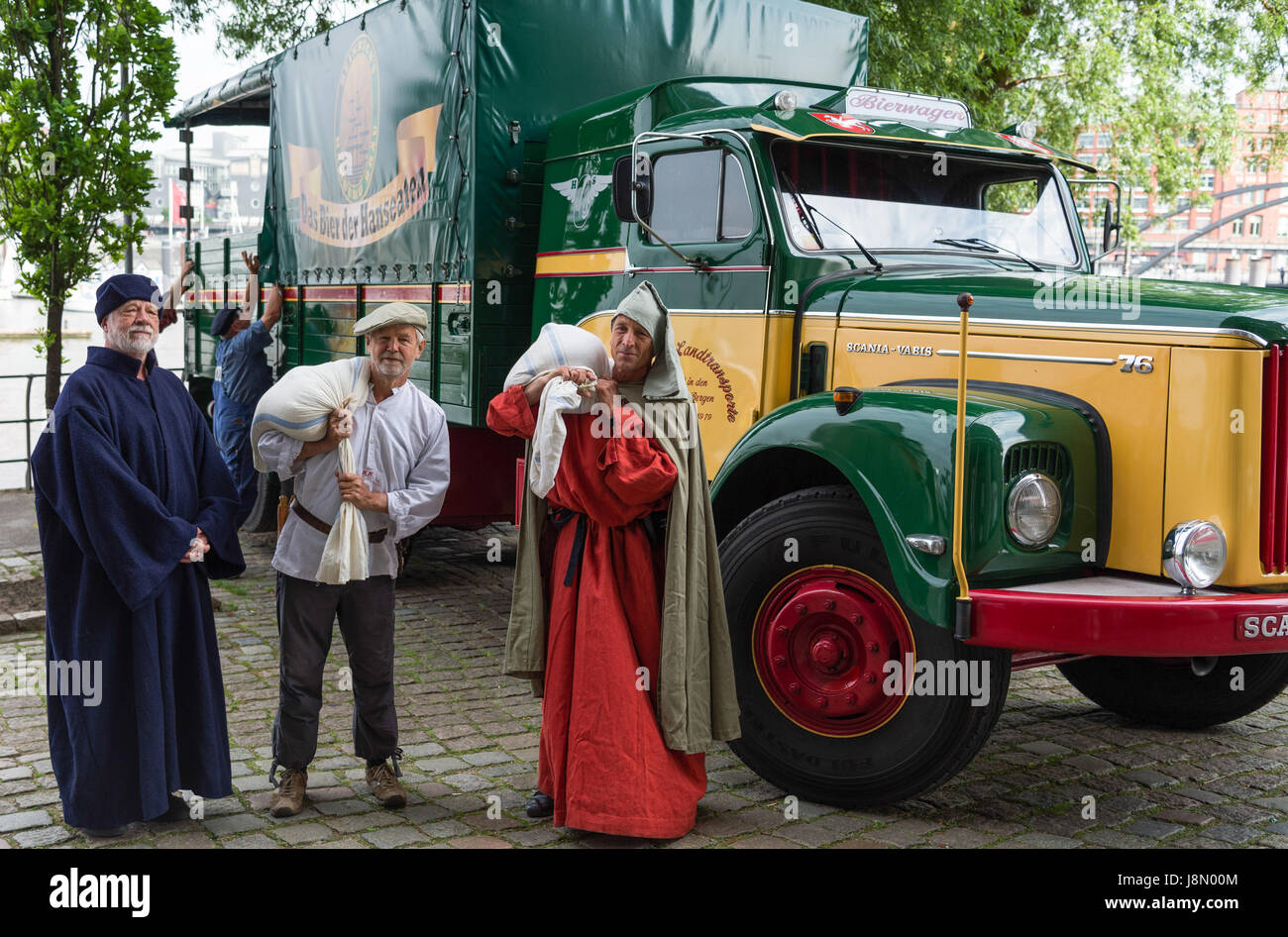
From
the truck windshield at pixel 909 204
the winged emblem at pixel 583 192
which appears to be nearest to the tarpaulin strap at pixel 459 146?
the winged emblem at pixel 583 192

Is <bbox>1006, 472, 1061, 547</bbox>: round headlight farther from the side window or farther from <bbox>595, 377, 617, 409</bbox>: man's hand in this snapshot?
the side window

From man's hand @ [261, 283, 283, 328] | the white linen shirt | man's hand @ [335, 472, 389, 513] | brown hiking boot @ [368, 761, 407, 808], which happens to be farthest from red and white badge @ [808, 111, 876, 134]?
man's hand @ [261, 283, 283, 328]

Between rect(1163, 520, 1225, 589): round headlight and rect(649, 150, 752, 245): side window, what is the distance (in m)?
2.18

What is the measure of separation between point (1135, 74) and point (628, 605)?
15.4 m

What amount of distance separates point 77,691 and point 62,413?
35.3 inches

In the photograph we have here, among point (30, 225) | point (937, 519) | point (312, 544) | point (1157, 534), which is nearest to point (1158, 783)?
point (1157, 534)

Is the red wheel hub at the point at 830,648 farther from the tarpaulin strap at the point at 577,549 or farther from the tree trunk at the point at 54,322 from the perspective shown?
the tree trunk at the point at 54,322

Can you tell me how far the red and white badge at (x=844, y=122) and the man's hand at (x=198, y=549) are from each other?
3046 millimetres

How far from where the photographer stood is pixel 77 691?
13.8 ft

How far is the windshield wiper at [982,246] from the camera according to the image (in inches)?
224

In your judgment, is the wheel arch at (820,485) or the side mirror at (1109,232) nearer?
the wheel arch at (820,485)

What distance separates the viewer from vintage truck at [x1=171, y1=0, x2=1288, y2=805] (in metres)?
4.20
